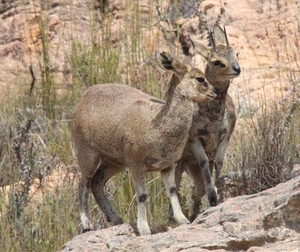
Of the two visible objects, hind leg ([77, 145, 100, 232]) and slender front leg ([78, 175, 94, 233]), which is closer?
hind leg ([77, 145, 100, 232])

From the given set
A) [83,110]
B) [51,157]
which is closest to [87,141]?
[83,110]

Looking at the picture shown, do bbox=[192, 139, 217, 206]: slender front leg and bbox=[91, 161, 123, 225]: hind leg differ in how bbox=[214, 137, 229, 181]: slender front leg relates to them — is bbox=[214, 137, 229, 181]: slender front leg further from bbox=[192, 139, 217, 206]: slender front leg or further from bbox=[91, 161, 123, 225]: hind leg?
bbox=[91, 161, 123, 225]: hind leg

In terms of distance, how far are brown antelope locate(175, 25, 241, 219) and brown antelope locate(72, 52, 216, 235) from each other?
579mm

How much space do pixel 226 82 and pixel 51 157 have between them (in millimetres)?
2992

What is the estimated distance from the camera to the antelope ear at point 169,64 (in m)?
7.14

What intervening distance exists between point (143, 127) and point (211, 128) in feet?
3.13

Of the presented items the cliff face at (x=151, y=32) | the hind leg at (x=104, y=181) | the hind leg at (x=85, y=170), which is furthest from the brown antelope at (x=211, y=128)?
the cliff face at (x=151, y=32)

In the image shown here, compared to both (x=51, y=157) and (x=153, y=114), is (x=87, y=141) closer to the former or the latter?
(x=153, y=114)

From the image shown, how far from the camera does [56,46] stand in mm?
13797

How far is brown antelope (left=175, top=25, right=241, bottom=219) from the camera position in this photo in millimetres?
7779

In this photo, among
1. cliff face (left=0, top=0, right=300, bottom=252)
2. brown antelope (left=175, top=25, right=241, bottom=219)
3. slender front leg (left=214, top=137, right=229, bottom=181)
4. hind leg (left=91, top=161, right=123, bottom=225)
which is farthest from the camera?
cliff face (left=0, top=0, right=300, bottom=252)

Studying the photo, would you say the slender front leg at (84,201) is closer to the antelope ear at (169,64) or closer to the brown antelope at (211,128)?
the brown antelope at (211,128)

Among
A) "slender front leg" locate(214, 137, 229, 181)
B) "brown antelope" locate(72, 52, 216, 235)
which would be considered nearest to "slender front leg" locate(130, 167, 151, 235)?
"brown antelope" locate(72, 52, 216, 235)

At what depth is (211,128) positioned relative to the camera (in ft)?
25.9
